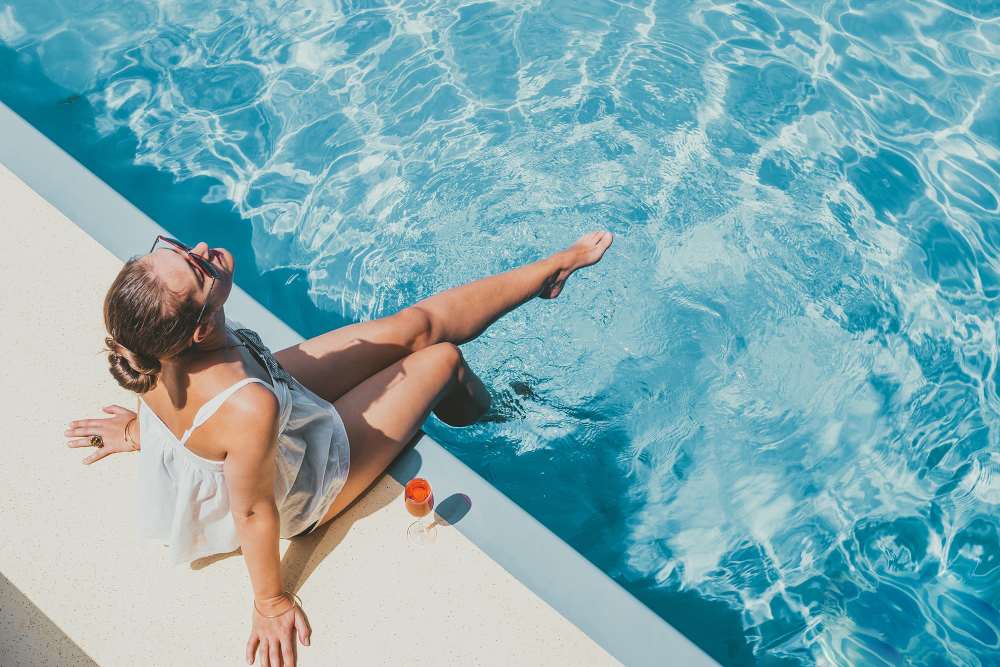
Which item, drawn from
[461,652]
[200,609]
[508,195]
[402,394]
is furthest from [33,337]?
[508,195]

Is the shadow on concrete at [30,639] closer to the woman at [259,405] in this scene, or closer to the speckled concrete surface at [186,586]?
the speckled concrete surface at [186,586]

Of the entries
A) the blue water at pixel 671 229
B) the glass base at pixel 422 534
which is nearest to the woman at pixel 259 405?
the glass base at pixel 422 534

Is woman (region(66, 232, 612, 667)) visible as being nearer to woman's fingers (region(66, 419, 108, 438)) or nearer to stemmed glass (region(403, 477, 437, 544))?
woman's fingers (region(66, 419, 108, 438))

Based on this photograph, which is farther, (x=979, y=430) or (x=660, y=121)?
(x=660, y=121)

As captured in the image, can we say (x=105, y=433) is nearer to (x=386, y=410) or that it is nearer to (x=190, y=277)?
(x=386, y=410)

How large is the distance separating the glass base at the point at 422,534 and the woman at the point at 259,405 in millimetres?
239

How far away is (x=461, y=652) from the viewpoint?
2910 mm

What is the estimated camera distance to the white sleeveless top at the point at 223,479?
268 centimetres

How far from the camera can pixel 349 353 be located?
322cm

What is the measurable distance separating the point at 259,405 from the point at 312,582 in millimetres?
932

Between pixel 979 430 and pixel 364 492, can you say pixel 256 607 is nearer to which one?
pixel 364 492

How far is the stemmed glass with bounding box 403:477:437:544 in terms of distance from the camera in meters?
2.98

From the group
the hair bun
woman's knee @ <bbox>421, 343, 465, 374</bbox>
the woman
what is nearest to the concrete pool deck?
the woman

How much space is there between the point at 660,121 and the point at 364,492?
9.80 ft
